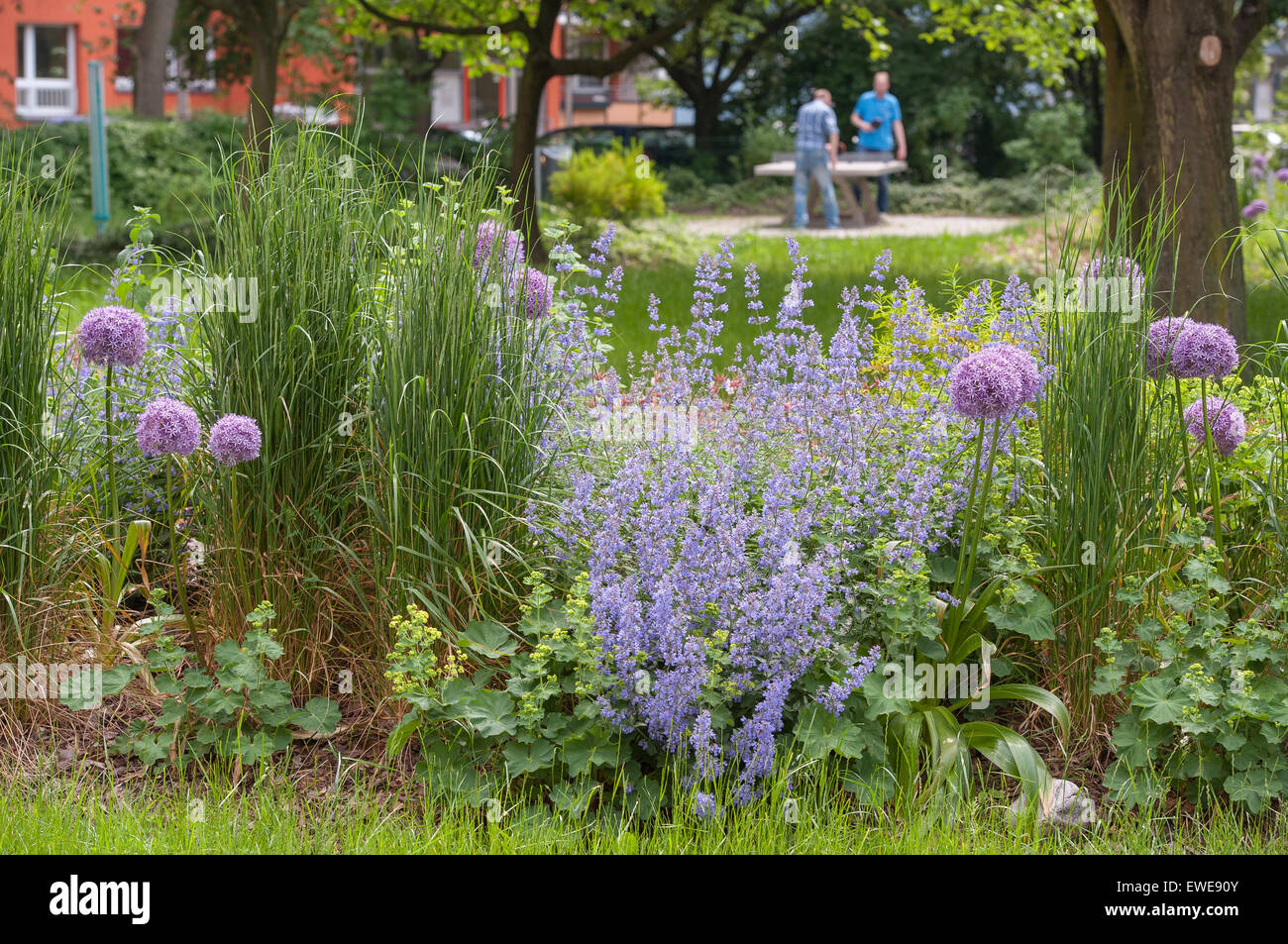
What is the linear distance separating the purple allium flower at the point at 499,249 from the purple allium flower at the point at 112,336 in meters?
0.94

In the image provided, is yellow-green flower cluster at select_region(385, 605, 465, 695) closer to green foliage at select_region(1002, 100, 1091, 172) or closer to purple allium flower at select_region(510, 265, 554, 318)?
purple allium flower at select_region(510, 265, 554, 318)

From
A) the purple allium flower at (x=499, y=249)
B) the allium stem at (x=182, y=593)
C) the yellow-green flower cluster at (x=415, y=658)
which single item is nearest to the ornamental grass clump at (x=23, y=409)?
the allium stem at (x=182, y=593)

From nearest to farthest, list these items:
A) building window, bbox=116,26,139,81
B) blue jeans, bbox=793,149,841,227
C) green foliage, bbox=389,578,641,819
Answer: green foliage, bbox=389,578,641,819, blue jeans, bbox=793,149,841,227, building window, bbox=116,26,139,81

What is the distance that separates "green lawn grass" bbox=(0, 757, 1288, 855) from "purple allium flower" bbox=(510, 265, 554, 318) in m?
1.43

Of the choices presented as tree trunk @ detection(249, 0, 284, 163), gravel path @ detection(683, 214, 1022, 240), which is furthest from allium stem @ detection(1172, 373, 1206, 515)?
gravel path @ detection(683, 214, 1022, 240)

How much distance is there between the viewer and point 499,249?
3.71 meters

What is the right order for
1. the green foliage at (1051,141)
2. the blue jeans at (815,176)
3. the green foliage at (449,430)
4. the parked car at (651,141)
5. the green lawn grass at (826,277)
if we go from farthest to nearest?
the green foliage at (1051,141), the parked car at (651,141), the blue jeans at (815,176), the green lawn grass at (826,277), the green foliage at (449,430)

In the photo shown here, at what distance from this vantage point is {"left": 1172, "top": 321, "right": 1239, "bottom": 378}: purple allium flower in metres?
3.41

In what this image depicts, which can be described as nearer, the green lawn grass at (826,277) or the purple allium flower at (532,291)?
the purple allium flower at (532,291)

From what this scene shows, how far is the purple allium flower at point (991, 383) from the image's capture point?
9.97 ft

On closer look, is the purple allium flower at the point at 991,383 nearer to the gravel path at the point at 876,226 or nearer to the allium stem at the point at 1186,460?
the allium stem at the point at 1186,460

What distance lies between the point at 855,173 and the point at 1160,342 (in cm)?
1511

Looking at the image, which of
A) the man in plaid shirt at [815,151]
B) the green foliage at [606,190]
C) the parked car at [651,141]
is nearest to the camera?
the green foliage at [606,190]

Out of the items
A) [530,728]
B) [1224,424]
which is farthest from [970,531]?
[530,728]
